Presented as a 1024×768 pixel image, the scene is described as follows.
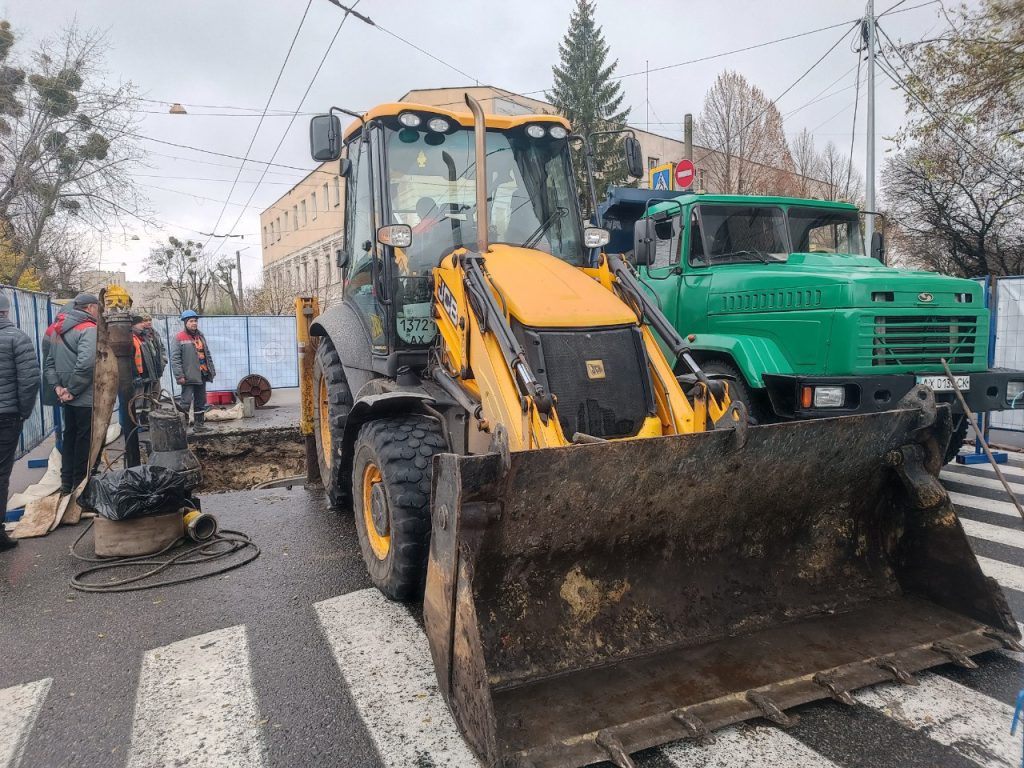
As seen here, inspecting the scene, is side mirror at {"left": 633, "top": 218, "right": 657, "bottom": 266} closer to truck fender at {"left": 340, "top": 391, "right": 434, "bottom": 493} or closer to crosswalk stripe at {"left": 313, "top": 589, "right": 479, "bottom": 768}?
truck fender at {"left": 340, "top": 391, "right": 434, "bottom": 493}

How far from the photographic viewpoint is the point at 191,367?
1152cm

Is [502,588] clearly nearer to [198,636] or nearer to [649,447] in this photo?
[649,447]

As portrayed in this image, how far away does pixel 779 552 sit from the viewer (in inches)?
149

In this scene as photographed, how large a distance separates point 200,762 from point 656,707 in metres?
1.91

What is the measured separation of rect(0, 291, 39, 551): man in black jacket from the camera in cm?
566

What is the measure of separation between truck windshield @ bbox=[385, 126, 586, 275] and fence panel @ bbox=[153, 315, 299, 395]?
12.4 metres

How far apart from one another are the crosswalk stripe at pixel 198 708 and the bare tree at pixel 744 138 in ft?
102

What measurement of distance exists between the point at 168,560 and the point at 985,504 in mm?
7302

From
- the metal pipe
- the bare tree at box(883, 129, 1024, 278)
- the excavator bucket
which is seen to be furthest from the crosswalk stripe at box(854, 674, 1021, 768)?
the bare tree at box(883, 129, 1024, 278)

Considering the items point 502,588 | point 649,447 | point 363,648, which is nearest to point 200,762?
point 363,648

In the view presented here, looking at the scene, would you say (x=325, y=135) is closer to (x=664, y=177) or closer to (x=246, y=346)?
(x=664, y=177)

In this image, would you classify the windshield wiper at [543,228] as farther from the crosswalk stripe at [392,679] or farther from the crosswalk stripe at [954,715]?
the crosswalk stripe at [954,715]

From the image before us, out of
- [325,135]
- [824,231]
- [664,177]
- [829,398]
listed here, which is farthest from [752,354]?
[664,177]

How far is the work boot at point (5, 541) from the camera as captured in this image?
18.5 ft
